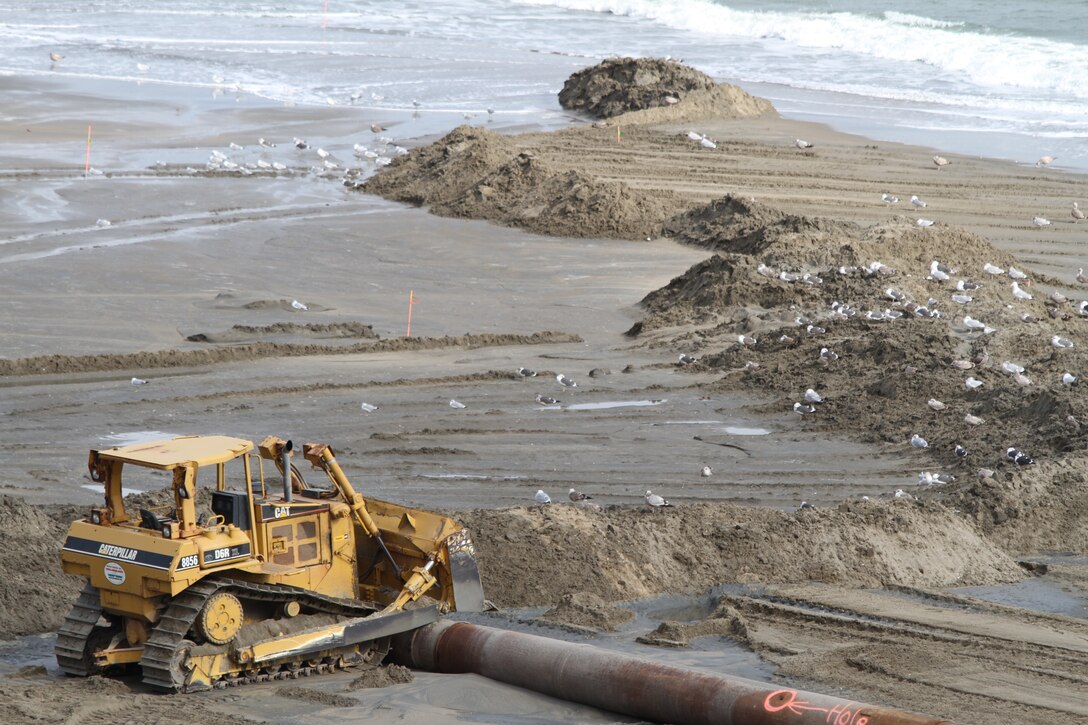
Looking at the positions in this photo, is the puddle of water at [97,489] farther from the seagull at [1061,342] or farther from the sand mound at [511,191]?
the sand mound at [511,191]

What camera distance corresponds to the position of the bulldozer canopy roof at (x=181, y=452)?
8180 mm

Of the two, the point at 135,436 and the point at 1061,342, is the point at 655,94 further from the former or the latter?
the point at 135,436

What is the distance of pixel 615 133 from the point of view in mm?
30203

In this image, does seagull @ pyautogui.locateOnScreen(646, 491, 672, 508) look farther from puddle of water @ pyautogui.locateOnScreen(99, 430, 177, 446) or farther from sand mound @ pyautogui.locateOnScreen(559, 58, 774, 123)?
sand mound @ pyautogui.locateOnScreen(559, 58, 774, 123)

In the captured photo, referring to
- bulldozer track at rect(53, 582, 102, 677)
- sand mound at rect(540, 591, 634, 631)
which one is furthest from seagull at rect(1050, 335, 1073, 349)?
bulldozer track at rect(53, 582, 102, 677)

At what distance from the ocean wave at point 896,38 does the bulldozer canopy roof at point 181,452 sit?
112 feet

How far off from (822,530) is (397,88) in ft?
92.9

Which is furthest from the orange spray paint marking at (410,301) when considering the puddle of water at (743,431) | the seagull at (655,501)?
the seagull at (655,501)

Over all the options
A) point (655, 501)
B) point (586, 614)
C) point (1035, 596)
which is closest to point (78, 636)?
point (586, 614)

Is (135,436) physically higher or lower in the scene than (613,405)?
lower

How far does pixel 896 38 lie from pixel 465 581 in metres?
43.1

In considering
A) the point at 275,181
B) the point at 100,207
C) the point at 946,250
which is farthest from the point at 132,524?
the point at 275,181

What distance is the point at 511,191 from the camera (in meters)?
24.6

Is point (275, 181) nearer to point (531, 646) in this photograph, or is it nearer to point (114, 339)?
point (114, 339)
